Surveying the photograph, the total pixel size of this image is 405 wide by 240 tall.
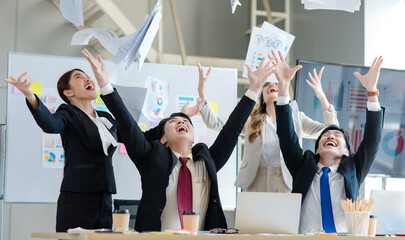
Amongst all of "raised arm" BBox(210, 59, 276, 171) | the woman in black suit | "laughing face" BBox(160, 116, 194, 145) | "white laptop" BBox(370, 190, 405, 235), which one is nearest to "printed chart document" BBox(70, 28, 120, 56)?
the woman in black suit

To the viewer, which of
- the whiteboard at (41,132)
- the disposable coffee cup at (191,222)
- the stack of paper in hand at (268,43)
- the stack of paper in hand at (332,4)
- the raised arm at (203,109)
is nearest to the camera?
the disposable coffee cup at (191,222)

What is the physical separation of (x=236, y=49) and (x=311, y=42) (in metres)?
0.78

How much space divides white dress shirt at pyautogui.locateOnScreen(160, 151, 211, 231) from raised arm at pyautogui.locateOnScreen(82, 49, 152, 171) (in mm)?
174

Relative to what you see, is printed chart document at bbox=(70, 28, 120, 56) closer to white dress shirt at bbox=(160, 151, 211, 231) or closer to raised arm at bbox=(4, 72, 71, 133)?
raised arm at bbox=(4, 72, 71, 133)

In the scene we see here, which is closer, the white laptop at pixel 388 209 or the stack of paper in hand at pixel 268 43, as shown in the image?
the white laptop at pixel 388 209

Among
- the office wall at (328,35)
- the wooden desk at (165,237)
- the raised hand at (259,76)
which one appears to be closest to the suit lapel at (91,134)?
the raised hand at (259,76)

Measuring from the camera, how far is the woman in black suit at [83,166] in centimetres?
286

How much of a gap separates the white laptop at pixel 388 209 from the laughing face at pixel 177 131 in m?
0.92

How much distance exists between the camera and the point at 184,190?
2.69m

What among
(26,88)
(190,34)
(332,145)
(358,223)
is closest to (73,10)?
(26,88)

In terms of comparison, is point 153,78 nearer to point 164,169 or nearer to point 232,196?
point 232,196

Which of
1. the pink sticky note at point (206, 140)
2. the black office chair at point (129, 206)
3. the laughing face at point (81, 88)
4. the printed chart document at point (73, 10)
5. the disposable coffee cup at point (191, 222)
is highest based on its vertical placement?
the printed chart document at point (73, 10)

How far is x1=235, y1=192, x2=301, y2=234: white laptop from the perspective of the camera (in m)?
2.13

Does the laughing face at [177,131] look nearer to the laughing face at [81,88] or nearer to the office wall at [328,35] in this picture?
the laughing face at [81,88]
